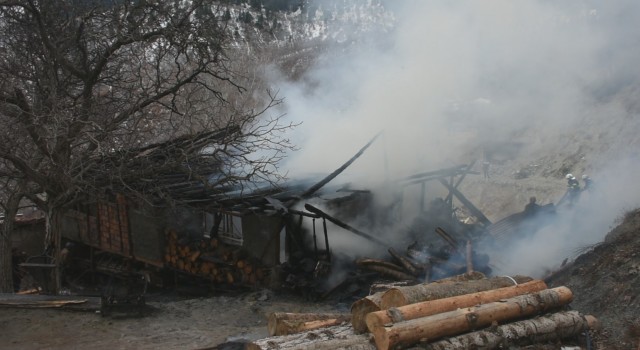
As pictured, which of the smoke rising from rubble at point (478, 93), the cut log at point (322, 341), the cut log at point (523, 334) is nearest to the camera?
the cut log at point (322, 341)

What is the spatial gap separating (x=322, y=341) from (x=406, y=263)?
5229mm

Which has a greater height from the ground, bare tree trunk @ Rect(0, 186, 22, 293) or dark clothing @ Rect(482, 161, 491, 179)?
dark clothing @ Rect(482, 161, 491, 179)

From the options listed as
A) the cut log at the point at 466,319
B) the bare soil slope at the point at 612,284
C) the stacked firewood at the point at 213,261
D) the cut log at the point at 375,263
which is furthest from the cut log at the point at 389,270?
the cut log at the point at 466,319

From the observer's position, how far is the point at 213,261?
1131 centimetres

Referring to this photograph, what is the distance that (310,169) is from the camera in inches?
529

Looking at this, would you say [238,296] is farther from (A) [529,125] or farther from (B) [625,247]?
(A) [529,125]

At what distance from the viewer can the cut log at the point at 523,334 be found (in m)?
4.46

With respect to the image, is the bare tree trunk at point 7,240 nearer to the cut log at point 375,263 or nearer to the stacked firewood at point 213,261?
the stacked firewood at point 213,261

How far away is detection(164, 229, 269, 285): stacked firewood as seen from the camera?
10781mm

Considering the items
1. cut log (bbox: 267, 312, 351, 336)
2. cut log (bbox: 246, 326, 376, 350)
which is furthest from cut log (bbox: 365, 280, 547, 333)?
cut log (bbox: 267, 312, 351, 336)

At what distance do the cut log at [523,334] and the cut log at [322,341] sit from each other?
1.62 ft

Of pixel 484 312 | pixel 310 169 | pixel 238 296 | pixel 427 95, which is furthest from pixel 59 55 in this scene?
pixel 427 95

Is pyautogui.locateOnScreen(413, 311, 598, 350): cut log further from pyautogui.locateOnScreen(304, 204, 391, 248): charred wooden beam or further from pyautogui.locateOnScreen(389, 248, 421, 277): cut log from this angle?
pyautogui.locateOnScreen(304, 204, 391, 248): charred wooden beam

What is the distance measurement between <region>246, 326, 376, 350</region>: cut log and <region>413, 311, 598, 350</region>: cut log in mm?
494
